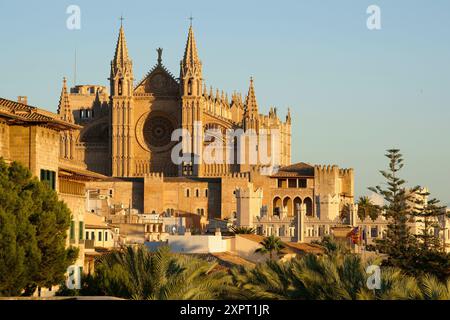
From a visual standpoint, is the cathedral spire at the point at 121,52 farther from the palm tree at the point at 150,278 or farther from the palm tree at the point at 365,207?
the palm tree at the point at 150,278

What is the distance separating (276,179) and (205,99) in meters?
12.2

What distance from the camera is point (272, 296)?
37188mm

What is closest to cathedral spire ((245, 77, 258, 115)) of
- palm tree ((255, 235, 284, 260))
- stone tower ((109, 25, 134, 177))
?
stone tower ((109, 25, 134, 177))

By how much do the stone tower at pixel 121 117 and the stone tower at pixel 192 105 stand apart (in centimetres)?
478

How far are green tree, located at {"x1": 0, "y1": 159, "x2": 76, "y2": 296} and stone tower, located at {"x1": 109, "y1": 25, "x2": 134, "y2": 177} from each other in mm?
88365

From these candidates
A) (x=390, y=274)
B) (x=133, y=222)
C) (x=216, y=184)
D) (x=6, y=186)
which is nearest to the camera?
(x=390, y=274)

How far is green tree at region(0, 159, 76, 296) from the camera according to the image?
123 ft

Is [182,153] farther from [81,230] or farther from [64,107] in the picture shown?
[81,230]

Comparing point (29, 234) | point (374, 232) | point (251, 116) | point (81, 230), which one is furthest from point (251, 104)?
point (29, 234)

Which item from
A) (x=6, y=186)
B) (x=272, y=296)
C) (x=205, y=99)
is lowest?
(x=272, y=296)

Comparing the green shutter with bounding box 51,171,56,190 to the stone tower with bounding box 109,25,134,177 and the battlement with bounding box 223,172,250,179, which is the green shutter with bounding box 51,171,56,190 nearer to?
the battlement with bounding box 223,172,250,179
